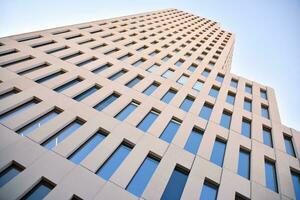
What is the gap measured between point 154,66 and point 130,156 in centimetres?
1255

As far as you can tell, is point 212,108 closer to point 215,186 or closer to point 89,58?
point 215,186

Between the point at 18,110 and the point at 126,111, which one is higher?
the point at 126,111

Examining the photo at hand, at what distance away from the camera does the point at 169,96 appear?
19.7 m

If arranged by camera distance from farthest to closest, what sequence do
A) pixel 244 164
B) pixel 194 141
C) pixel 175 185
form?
pixel 194 141, pixel 244 164, pixel 175 185

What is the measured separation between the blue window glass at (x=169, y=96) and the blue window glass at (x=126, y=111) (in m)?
2.55

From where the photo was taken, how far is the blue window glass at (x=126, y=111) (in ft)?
51.8

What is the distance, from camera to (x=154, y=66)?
2380 centimetres

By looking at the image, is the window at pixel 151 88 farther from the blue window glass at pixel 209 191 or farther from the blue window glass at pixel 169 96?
the blue window glass at pixel 209 191

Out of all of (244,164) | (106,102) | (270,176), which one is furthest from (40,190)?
(270,176)

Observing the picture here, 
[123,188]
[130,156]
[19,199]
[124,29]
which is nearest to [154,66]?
[124,29]

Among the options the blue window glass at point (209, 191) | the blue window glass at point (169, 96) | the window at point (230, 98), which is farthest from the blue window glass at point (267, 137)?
the blue window glass at point (169, 96)

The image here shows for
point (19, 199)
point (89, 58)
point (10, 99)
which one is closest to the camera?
point (19, 199)

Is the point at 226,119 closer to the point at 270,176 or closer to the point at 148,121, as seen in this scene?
the point at 270,176

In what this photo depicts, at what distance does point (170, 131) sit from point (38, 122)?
7691 mm
